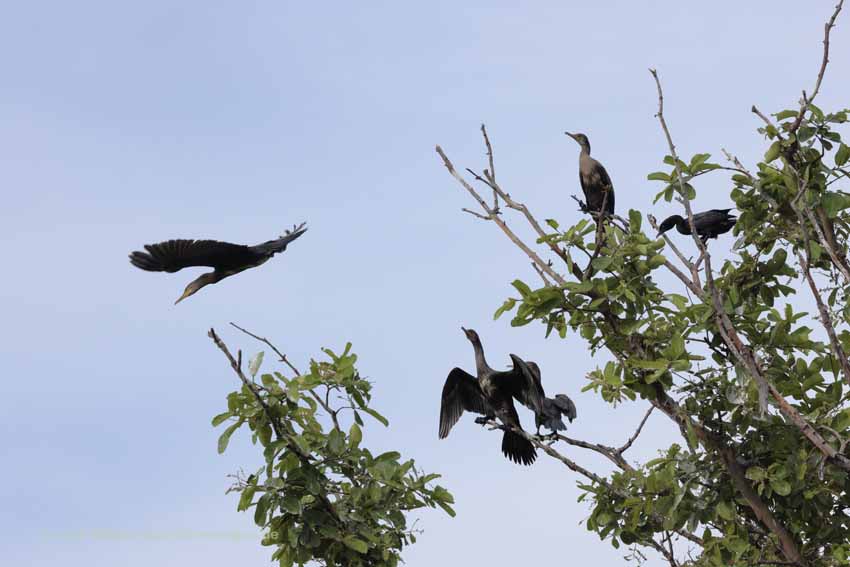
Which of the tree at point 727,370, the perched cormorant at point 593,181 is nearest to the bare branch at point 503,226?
the tree at point 727,370

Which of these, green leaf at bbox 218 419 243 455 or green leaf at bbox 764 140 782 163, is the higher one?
green leaf at bbox 764 140 782 163

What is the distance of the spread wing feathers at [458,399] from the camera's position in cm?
Answer: 1020

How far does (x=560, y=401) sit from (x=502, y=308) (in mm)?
1588

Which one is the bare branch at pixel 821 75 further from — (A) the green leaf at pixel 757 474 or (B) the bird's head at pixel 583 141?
(B) the bird's head at pixel 583 141

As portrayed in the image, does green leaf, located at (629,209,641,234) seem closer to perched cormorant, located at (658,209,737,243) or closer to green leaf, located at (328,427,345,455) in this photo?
green leaf, located at (328,427,345,455)

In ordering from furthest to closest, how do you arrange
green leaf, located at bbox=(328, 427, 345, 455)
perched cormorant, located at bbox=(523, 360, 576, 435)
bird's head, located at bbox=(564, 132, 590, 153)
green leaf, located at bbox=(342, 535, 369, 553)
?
bird's head, located at bbox=(564, 132, 590, 153) → perched cormorant, located at bbox=(523, 360, 576, 435) → green leaf, located at bbox=(328, 427, 345, 455) → green leaf, located at bbox=(342, 535, 369, 553)

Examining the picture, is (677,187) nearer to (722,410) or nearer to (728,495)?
(722,410)

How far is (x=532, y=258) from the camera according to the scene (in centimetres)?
719

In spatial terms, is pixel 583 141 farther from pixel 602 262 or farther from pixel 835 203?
pixel 602 262

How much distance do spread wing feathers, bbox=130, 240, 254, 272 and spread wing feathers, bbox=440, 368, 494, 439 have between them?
2481mm

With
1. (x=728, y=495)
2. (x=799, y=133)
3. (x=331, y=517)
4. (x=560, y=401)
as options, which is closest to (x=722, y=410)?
(x=728, y=495)

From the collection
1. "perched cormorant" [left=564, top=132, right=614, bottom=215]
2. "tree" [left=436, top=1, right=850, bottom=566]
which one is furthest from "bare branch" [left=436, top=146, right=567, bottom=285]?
"perched cormorant" [left=564, top=132, right=614, bottom=215]

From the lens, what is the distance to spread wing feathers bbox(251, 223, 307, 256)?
9.14 meters

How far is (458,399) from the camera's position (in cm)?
1032
